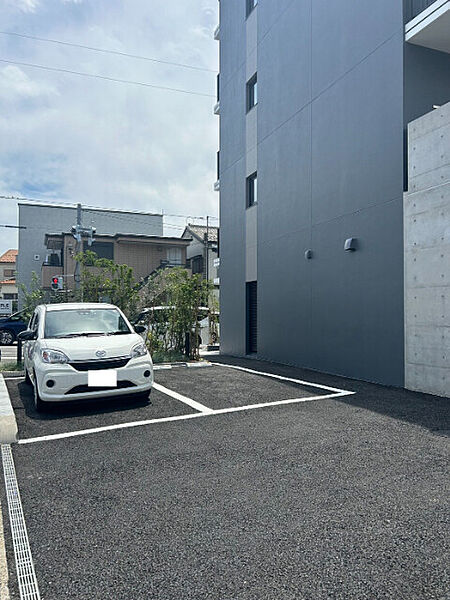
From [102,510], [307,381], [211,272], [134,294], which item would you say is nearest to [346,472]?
[102,510]

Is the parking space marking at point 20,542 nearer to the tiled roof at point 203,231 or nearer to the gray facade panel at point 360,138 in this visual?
the gray facade panel at point 360,138

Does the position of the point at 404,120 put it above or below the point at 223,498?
above

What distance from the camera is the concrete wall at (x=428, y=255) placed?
6652 millimetres

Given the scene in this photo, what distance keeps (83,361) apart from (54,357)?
1.22 ft

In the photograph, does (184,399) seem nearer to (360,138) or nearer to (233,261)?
(360,138)

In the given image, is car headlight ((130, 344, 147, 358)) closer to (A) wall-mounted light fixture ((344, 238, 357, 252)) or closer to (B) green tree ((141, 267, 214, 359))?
(A) wall-mounted light fixture ((344, 238, 357, 252))

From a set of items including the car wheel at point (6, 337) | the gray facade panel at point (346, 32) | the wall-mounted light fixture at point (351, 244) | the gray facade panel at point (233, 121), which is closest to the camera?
the gray facade panel at point (346, 32)

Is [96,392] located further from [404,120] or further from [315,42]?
[315,42]

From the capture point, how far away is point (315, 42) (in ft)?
33.7

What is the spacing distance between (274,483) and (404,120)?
6574 millimetres

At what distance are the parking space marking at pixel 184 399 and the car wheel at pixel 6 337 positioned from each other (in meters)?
15.6

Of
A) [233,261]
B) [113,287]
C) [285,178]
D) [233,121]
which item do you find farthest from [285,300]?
[233,121]

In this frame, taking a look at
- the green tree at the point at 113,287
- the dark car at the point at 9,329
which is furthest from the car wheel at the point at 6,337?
the green tree at the point at 113,287

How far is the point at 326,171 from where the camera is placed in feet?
32.1
